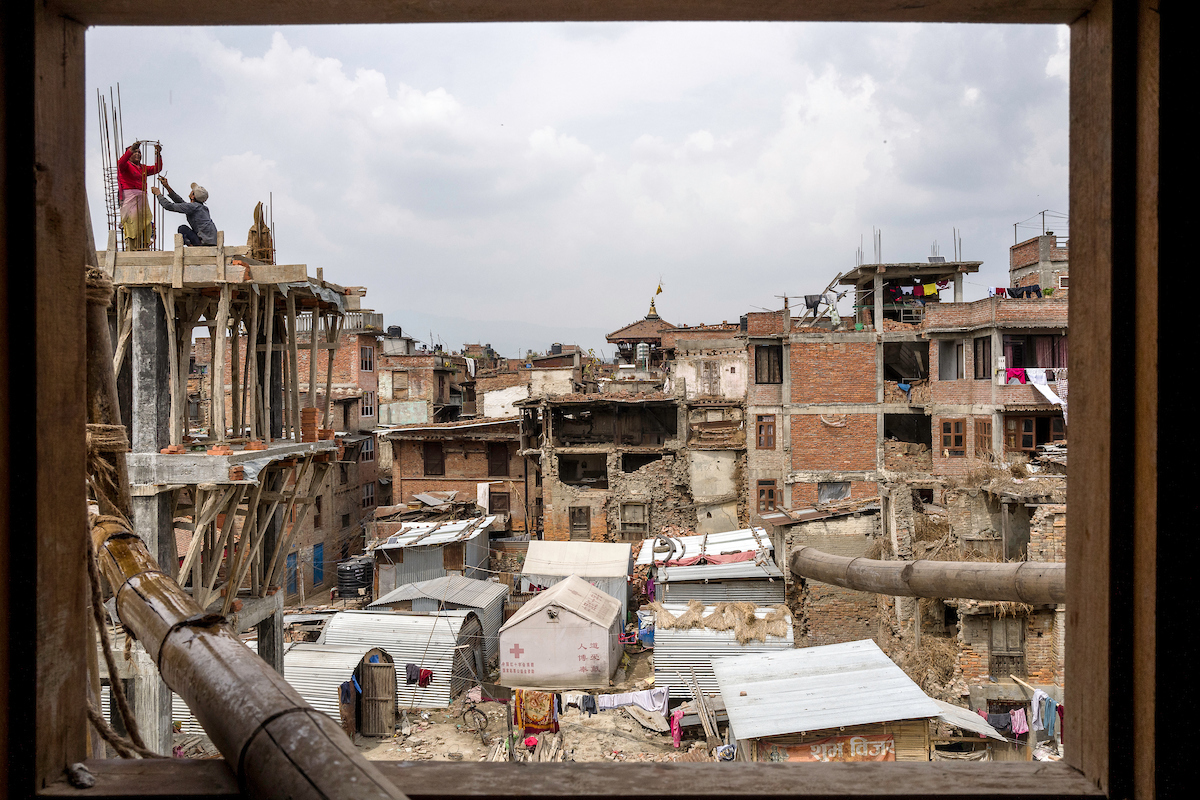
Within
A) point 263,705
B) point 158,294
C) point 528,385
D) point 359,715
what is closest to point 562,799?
point 263,705

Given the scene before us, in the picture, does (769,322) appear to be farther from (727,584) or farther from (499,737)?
(499,737)

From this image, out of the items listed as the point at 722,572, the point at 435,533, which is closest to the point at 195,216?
the point at 722,572

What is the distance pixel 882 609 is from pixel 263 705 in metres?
19.8

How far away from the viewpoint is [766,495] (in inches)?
1211

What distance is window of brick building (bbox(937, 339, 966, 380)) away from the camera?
26594mm

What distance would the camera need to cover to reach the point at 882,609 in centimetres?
1903

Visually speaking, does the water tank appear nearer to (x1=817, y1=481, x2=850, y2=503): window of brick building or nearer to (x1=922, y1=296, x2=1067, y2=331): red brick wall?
(x1=817, y1=481, x2=850, y2=503): window of brick building

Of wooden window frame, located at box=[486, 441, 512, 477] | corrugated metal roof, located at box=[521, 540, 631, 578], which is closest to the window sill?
corrugated metal roof, located at box=[521, 540, 631, 578]

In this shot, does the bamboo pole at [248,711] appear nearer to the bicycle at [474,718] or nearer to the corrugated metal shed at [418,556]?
the bicycle at [474,718]

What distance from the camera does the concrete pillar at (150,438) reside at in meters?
9.78

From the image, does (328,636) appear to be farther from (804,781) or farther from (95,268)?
(804,781)

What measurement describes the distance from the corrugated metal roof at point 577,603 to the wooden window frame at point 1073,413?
19260 millimetres

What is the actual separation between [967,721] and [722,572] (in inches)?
367

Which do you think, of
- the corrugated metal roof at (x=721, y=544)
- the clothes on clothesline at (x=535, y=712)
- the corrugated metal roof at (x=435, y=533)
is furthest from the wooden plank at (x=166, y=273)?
the corrugated metal roof at (x=435, y=533)
